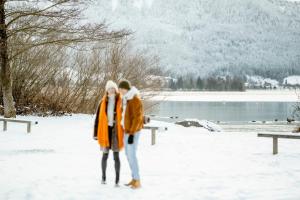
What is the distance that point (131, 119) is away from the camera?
735cm

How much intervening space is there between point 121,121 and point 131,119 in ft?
0.73

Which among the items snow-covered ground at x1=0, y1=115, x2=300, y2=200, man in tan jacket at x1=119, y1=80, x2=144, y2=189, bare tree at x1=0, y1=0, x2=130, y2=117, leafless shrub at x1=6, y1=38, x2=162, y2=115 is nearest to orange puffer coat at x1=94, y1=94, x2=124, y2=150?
man in tan jacket at x1=119, y1=80, x2=144, y2=189

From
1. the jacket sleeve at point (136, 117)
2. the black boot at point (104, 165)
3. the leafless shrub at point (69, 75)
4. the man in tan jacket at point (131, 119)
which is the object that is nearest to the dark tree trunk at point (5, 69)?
the leafless shrub at point (69, 75)

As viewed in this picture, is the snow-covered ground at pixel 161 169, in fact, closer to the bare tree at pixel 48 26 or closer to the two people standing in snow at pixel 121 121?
the two people standing in snow at pixel 121 121

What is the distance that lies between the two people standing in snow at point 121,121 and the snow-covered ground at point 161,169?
0.60 m

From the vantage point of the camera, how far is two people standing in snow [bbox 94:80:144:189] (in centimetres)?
735

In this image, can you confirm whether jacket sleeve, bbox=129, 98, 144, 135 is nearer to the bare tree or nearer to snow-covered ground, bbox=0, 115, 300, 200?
snow-covered ground, bbox=0, 115, 300, 200

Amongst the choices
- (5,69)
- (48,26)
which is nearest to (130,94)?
(48,26)

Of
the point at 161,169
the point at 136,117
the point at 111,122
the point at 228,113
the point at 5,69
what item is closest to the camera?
the point at 136,117

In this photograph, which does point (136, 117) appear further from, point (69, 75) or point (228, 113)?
point (228, 113)

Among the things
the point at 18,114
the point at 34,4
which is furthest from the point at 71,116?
the point at 34,4

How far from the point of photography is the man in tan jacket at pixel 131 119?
730 centimetres

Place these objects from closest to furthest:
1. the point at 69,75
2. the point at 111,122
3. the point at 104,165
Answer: the point at 111,122 < the point at 104,165 < the point at 69,75

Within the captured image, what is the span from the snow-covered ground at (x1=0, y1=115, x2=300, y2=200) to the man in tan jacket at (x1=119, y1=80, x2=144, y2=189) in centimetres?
58
